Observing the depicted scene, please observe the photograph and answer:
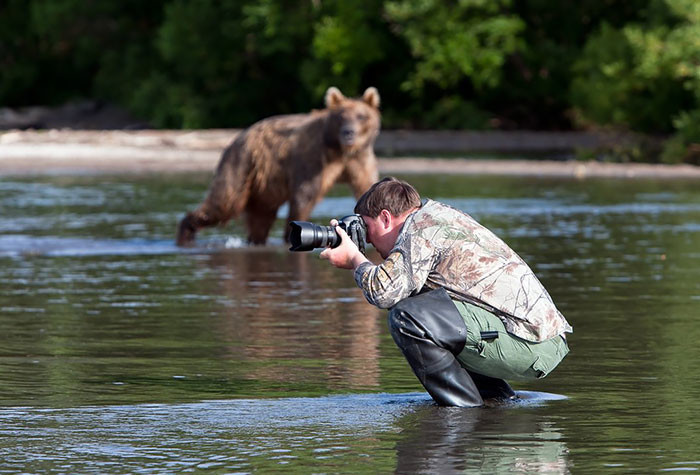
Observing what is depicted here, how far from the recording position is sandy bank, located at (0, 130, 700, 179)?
28.7 metres

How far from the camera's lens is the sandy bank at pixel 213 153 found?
28.7m

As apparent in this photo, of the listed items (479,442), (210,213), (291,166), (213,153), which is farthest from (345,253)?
(213,153)

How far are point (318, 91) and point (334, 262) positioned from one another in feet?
117

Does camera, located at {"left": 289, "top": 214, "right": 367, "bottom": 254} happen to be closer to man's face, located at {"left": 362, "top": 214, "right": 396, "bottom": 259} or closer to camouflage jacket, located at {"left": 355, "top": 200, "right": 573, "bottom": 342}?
man's face, located at {"left": 362, "top": 214, "right": 396, "bottom": 259}

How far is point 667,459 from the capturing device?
560 cm

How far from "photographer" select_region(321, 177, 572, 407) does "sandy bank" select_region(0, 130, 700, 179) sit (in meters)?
20.5

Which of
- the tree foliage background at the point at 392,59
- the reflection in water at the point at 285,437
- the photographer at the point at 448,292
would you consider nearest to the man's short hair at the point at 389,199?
the photographer at the point at 448,292

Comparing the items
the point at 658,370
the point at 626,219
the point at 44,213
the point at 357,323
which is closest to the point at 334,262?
the point at 658,370

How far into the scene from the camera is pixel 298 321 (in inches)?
384

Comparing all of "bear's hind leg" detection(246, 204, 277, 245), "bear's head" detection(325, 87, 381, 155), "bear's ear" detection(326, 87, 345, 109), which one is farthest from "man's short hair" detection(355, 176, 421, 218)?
"bear's hind leg" detection(246, 204, 277, 245)

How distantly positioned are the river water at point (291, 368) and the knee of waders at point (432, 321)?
34 centimetres

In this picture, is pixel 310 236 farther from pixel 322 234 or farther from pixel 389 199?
pixel 389 199

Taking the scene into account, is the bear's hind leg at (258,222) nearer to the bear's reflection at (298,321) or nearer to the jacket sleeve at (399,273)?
the bear's reflection at (298,321)

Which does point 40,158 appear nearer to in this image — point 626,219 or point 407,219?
point 626,219
